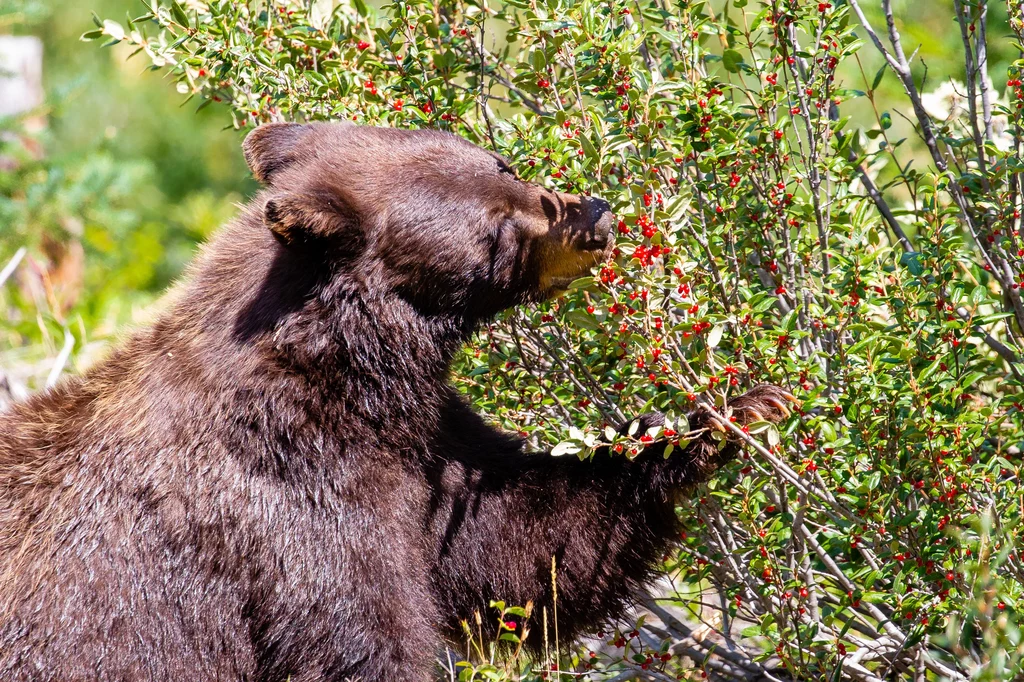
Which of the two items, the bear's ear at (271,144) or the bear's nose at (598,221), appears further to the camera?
the bear's ear at (271,144)

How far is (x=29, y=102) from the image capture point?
11.1m

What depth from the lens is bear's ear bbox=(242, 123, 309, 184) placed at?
3314 mm

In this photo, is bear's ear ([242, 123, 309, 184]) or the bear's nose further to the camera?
bear's ear ([242, 123, 309, 184])

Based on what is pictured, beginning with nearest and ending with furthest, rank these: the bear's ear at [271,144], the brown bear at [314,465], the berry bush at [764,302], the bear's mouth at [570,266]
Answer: the berry bush at [764,302], the brown bear at [314,465], the bear's mouth at [570,266], the bear's ear at [271,144]

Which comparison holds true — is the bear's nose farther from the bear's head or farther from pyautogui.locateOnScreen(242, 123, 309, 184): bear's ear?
pyautogui.locateOnScreen(242, 123, 309, 184): bear's ear

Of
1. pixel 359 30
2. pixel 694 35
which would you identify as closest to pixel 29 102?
pixel 359 30

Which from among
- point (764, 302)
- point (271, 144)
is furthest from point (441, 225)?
point (764, 302)

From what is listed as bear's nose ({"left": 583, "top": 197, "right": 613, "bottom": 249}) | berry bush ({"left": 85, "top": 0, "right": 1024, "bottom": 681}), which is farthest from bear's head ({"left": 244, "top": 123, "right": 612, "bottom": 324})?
berry bush ({"left": 85, "top": 0, "right": 1024, "bottom": 681})

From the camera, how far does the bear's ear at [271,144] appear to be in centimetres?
331

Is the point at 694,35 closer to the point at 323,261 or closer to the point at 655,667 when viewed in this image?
the point at 323,261

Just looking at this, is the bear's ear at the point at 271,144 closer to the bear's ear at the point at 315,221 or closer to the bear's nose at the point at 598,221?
the bear's ear at the point at 315,221

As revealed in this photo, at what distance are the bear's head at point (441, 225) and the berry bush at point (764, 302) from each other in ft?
0.35

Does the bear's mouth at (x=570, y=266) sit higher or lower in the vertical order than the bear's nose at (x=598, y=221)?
lower

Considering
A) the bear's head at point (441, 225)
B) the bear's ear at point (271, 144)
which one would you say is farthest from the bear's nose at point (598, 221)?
the bear's ear at point (271, 144)
